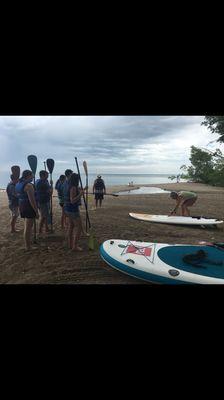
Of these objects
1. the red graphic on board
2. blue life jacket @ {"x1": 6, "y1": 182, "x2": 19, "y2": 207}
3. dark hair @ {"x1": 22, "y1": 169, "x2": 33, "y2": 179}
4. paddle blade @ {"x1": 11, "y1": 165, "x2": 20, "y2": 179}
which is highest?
paddle blade @ {"x1": 11, "y1": 165, "x2": 20, "y2": 179}

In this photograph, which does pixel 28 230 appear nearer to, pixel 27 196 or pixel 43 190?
pixel 27 196

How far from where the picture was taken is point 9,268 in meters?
3.23

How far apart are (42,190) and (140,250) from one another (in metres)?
2.07

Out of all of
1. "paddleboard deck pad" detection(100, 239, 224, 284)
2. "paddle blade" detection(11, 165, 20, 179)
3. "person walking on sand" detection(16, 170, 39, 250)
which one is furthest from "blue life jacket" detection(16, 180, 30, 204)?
"paddleboard deck pad" detection(100, 239, 224, 284)

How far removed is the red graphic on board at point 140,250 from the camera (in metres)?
3.28

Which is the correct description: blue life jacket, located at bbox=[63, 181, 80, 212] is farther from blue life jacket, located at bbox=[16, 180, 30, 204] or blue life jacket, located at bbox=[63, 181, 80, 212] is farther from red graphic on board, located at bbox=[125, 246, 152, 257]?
red graphic on board, located at bbox=[125, 246, 152, 257]

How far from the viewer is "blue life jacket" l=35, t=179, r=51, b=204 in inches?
163

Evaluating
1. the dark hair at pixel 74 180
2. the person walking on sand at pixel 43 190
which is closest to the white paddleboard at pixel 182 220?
the person walking on sand at pixel 43 190

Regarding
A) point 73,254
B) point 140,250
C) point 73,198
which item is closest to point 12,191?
point 73,198

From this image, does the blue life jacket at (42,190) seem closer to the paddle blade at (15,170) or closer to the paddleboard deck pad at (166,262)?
the paddle blade at (15,170)

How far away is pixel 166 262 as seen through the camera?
9.93 ft
